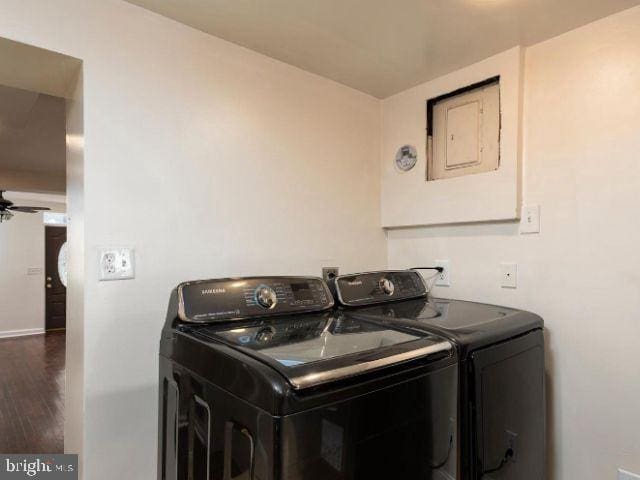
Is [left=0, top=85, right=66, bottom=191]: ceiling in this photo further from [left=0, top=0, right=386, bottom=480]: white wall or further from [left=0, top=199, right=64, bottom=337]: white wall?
[left=0, top=199, right=64, bottom=337]: white wall

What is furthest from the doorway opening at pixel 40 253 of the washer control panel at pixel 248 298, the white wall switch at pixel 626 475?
the white wall switch at pixel 626 475

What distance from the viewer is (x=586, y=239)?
1.39 meters

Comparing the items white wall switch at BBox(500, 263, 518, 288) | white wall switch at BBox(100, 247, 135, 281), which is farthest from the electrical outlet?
white wall switch at BBox(100, 247, 135, 281)

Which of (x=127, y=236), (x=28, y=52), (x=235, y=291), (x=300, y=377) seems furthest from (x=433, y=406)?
(x=28, y=52)

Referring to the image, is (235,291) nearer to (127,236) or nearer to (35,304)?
(127,236)

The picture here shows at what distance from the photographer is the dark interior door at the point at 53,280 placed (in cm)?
660

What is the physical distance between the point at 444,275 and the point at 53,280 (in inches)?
283

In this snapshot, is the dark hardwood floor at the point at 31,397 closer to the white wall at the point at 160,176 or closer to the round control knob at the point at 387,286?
the white wall at the point at 160,176

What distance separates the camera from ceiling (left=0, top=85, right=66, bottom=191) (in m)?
2.21

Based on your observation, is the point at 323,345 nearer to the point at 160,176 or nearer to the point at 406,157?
the point at 160,176

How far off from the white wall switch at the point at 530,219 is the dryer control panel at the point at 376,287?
48cm

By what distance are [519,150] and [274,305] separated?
1.18 m
